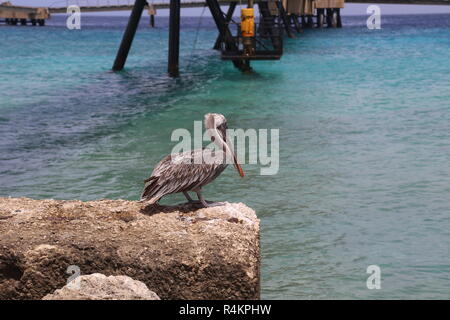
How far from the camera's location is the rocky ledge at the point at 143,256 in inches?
183

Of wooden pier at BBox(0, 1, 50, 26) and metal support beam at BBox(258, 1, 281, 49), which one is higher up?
metal support beam at BBox(258, 1, 281, 49)

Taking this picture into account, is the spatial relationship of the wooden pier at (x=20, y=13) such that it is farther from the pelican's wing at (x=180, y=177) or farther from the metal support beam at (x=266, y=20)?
the pelican's wing at (x=180, y=177)

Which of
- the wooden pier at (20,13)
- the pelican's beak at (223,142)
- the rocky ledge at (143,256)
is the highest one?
the pelican's beak at (223,142)

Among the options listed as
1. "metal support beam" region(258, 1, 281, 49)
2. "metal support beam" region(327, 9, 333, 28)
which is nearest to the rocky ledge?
"metal support beam" region(258, 1, 281, 49)

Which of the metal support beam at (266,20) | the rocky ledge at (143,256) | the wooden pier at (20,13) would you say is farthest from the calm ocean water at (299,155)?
the wooden pier at (20,13)

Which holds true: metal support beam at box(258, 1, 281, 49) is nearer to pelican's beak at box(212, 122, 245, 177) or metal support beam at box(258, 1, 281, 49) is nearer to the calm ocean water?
the calm ocean water

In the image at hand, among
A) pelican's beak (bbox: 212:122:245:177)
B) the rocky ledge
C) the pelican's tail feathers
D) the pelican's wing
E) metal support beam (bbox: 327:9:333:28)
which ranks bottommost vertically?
metal support beam (bbox: 327:9:333:28)

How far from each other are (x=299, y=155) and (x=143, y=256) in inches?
334

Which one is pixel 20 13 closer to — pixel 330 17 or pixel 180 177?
pixel 330 17

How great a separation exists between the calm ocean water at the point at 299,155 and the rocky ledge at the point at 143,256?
6.83ft

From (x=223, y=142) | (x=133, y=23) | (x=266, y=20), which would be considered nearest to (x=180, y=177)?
(x=223, y=142)

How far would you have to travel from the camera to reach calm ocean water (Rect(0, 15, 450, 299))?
7.71 m

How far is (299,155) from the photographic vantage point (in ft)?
42.4

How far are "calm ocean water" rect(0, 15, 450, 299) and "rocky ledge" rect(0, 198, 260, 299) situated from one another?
6.83 feet
